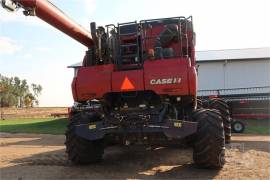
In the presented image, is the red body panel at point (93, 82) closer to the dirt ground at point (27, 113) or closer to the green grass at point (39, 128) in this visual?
the green grass at point (39, 128)

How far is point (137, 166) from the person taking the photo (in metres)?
9.41

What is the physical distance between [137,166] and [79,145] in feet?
4.50

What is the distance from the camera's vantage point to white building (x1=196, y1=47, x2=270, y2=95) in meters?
30.1

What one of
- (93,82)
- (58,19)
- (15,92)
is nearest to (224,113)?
(93,82)

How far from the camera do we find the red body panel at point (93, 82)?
29.8ft

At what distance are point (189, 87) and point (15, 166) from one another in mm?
4444

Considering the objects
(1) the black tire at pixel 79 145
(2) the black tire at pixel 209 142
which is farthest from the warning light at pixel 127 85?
(2) the black tire at pixel 209 142

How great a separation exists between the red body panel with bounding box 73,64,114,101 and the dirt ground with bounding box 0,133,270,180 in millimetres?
1625

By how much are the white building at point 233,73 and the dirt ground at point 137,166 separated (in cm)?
1826

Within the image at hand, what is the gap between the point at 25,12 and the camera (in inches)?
328

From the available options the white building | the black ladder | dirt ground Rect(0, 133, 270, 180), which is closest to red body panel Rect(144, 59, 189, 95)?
the black ladder

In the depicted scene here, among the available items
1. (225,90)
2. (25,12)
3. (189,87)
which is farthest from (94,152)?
(225,90)

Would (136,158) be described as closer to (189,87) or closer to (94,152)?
(94,152)

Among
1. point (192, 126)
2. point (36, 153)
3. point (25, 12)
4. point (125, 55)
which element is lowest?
point (36, 153)
